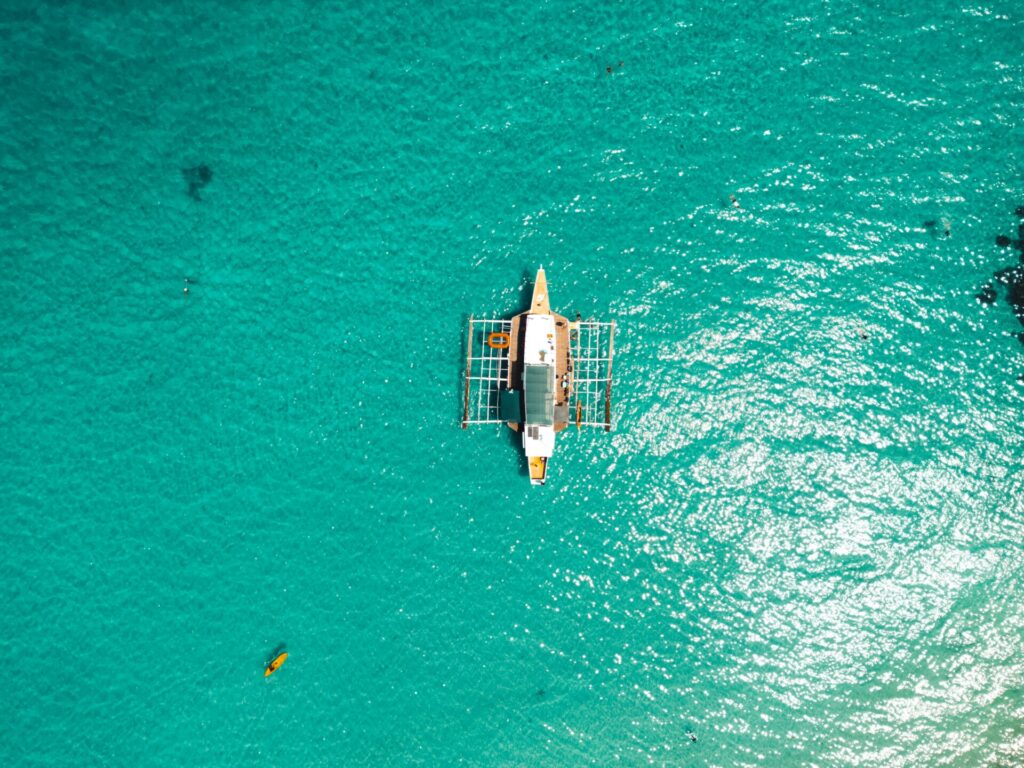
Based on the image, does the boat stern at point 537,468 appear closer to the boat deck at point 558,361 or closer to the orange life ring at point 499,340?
the boat deck at point 558,361

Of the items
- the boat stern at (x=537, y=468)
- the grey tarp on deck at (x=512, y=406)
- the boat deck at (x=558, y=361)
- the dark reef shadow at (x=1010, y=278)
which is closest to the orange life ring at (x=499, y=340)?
the boat deck at (x=558, y=361)

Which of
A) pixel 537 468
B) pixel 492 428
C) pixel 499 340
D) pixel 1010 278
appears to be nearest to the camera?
pixel 537 468

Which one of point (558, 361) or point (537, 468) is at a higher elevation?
point (558, 361)

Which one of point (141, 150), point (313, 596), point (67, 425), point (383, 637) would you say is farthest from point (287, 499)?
point (141, 150)

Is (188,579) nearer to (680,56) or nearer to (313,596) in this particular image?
(313,596)

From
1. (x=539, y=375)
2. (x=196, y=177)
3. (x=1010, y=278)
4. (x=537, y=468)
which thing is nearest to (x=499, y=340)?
(x=539, y=375)

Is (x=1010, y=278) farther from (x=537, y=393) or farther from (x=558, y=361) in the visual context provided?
(x=537, y=393)

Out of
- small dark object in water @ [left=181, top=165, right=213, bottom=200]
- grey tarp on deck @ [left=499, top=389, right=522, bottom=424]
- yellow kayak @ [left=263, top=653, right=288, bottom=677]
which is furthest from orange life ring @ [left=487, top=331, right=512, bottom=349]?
yellow kayak @ [left=263, top=653, right=288, bottom=677]
